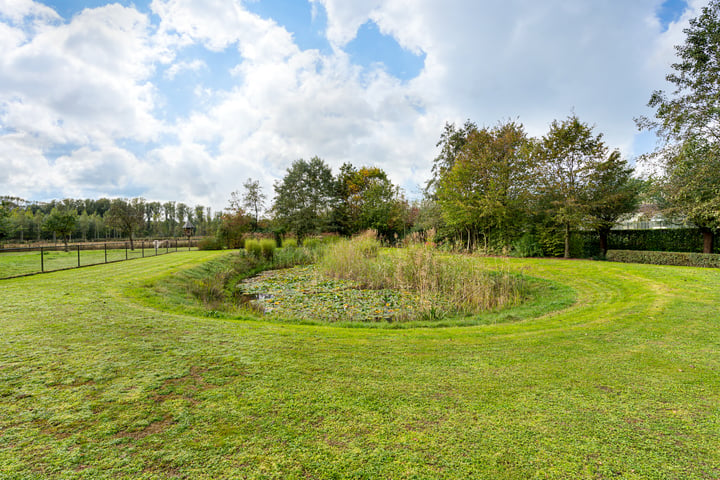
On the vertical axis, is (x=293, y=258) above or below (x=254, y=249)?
below

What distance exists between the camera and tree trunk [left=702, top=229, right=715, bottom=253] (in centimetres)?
1212

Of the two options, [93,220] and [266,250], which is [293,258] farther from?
[93,220]

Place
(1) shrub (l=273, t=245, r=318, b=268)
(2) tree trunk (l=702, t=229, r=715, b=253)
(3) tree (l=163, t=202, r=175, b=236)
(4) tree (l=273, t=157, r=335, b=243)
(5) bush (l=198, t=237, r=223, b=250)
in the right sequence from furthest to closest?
1. (3) tree (l=163, t=202, r=175, b=236)
2. (4) tree (l=273, t=157, r=335, b=243)
3. (5) bush (l=198, t=237, r=223, b=250)
4. (1) shrub (l=273, t=245, r=318, b=268)
5. (2) tree trunk (l=702, t=229, r=715, b=253)

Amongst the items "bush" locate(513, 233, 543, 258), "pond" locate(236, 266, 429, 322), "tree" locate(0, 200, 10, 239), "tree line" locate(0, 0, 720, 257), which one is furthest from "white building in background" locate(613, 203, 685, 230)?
"tree" locate(0, 200, 10, 239)

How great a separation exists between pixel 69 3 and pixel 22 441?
1015cm

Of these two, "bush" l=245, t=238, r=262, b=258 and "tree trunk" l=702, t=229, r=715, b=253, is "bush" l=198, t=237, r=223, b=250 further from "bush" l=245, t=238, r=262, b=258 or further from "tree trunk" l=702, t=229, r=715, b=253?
"tree trunk" l=702, t=229, r=715, b=253

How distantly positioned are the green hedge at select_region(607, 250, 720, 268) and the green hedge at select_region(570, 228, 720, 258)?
1685 millimetres

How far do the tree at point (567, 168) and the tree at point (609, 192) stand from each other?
0.98ft

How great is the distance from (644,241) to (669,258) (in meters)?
4.12

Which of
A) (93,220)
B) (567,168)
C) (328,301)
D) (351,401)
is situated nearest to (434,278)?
(328,301)

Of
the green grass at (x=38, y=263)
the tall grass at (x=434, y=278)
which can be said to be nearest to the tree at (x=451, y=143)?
the tall grass at (x=434, y=278)

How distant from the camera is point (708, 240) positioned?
12.2 metres

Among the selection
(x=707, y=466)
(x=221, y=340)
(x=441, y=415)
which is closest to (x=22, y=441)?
(x=221, y=340)

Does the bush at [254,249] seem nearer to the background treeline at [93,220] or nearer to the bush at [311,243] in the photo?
the bush at [311,243]
